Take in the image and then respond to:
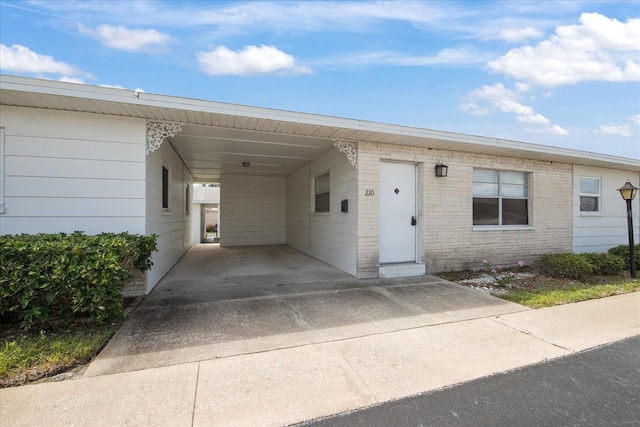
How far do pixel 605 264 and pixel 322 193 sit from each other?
666 centimetres

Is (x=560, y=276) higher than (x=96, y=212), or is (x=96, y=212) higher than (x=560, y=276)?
(x=96, y=212)

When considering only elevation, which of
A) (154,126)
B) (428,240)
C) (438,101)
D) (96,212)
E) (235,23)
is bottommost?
(428,240)

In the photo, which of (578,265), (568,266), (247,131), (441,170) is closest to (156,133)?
(247,131)

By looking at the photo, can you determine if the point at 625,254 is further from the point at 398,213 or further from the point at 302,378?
the point at 302,378

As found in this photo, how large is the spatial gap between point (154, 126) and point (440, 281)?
584cm

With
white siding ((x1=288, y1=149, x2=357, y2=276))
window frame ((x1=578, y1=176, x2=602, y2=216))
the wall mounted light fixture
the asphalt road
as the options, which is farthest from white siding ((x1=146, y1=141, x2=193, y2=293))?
window frame ((x1=578, y1=176, x2=602, y2=216))

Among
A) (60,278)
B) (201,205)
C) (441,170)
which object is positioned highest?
(441,170)

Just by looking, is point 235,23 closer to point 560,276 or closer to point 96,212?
point 96,212

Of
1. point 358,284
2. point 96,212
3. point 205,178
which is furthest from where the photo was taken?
point 205,178

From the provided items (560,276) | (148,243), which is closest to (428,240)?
(560,276)

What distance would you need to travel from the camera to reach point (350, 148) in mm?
6180

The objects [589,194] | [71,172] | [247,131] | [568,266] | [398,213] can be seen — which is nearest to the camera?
[71,172]

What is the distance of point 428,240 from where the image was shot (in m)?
6.79

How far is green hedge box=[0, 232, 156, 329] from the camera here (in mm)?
3084
